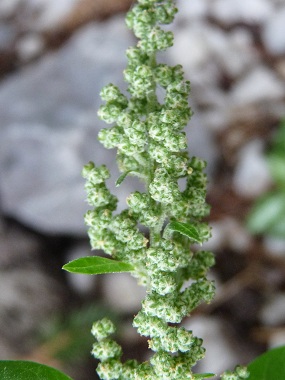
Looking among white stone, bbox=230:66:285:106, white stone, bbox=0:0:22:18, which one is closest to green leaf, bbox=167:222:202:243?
white stone, bbox=230:66:285:106

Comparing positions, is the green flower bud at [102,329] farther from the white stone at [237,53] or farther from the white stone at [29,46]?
the white stone at [29,46]

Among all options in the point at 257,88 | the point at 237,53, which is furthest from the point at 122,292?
the point at 237,53

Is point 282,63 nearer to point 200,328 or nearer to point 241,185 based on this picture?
point 241,185

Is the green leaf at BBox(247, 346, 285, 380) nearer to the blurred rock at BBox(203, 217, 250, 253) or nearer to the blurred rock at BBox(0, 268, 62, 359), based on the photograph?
the blurred rock at BBox(0, 268, 62, 359)

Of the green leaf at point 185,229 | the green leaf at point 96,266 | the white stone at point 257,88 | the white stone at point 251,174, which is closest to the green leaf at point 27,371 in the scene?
the green leaf at point 96,266

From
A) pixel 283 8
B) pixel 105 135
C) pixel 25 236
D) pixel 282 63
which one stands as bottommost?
pixel 105 135

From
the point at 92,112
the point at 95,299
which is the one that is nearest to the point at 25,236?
the point at 95,299
